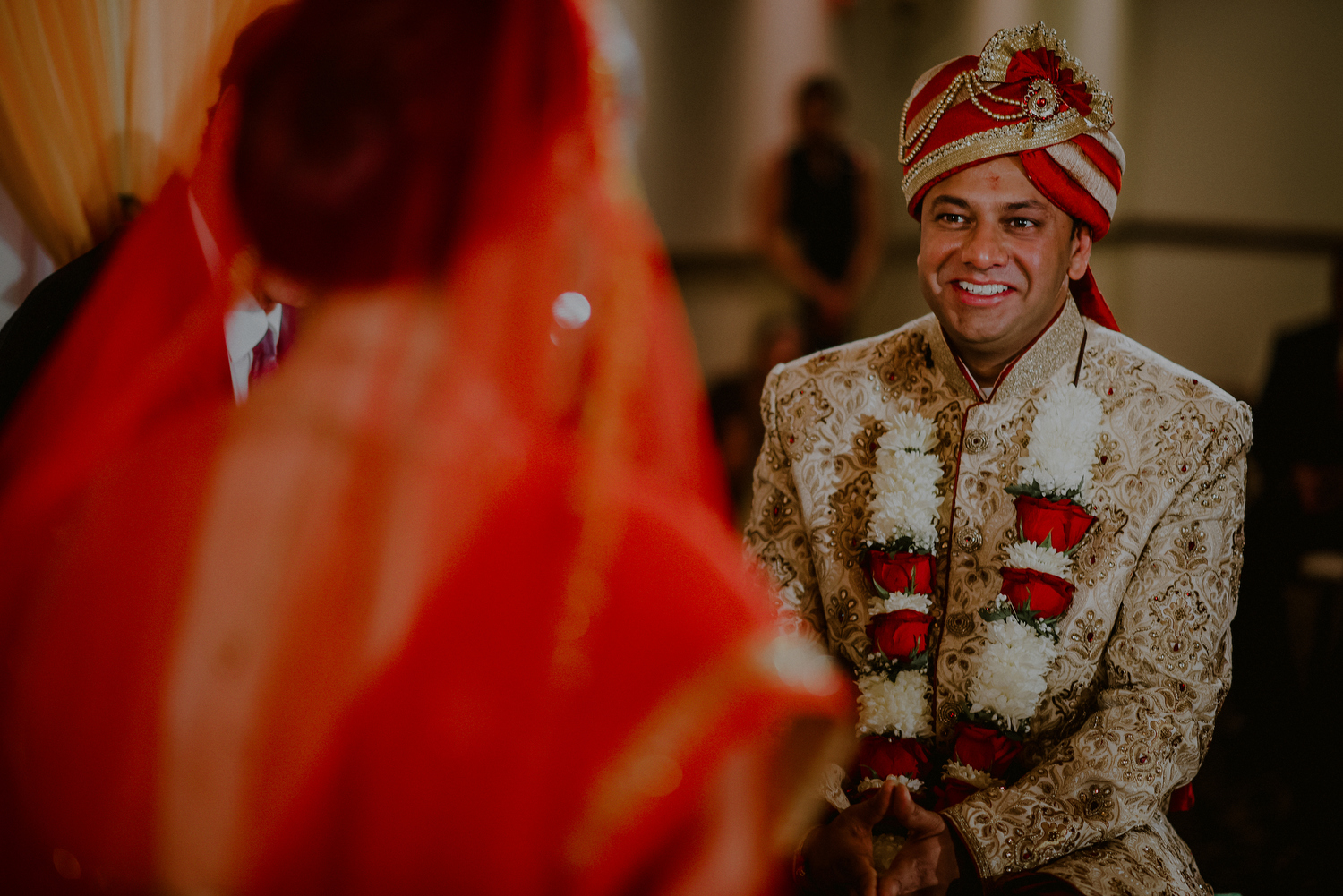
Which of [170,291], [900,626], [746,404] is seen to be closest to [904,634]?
[900,626]

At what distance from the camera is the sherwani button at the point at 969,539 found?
5.95 ft

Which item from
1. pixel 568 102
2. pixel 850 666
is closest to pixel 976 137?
pixel 850 666

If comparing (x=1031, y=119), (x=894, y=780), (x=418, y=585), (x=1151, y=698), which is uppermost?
(x=1031, y=119)

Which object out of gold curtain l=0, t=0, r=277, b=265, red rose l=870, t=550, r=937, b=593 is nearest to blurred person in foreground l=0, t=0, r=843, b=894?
red rose l=870, t=550, r=937, b=593

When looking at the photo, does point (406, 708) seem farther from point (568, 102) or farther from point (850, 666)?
point (850, 666)

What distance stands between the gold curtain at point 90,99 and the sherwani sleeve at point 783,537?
52.3 inches

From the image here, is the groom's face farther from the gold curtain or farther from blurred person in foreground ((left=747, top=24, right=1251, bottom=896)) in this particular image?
the gold curtain

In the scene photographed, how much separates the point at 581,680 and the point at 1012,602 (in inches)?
43.0

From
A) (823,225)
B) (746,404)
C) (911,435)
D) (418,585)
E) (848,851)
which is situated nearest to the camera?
(418,585)

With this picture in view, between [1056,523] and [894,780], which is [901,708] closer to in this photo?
[894,780]

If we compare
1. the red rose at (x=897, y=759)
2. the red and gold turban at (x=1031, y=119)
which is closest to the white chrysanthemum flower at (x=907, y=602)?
the red rose at (x=897, y=759)

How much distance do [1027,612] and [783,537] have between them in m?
0.43

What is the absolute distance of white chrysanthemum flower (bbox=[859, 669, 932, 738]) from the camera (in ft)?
5.85

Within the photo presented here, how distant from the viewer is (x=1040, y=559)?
174 cm
